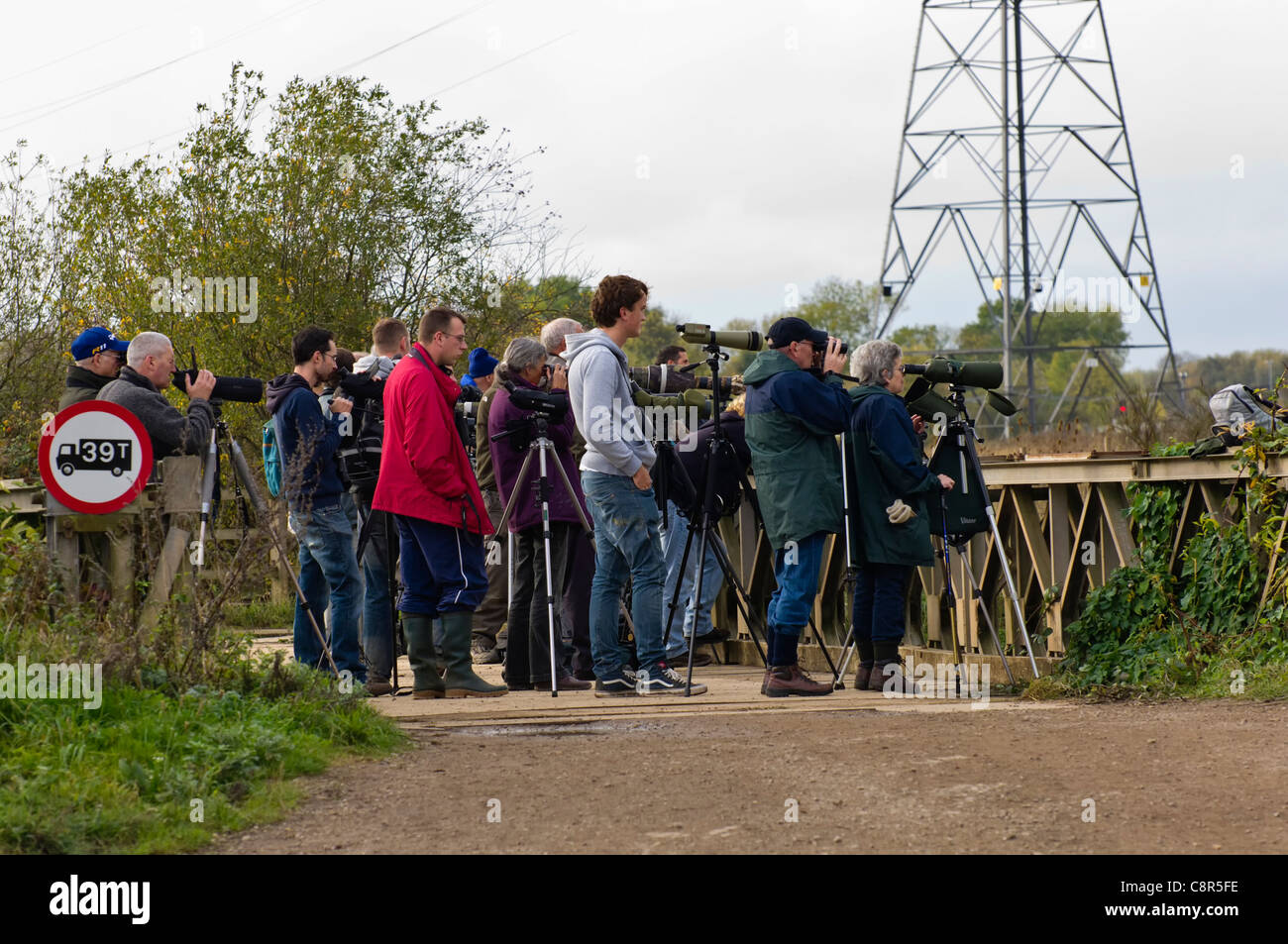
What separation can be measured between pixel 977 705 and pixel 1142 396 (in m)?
5.48

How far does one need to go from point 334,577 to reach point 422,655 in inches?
26.3

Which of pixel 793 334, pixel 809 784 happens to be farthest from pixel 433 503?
pixel 809 784

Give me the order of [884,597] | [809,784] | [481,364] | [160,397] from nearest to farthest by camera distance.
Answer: [809,784] < [160,397] < [884,597] < [481,364]

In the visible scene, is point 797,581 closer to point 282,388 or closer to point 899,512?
point 899,512

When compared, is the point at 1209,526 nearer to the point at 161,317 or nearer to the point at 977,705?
the point at 977,705

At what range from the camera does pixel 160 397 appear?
322 inches

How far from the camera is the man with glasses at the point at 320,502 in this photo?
8.69 metres

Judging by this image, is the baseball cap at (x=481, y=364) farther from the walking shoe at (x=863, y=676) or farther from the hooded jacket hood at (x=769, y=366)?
the walking shoe at (x=863, y=676)

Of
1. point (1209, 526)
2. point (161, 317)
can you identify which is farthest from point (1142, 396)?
point (161, 317)
